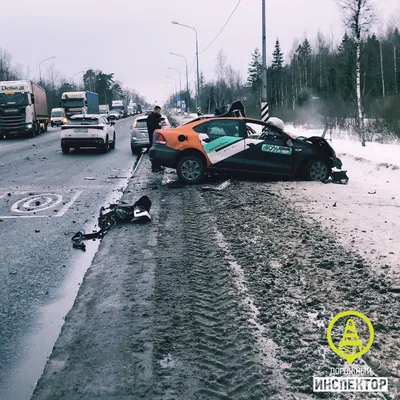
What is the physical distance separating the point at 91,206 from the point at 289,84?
252 ft

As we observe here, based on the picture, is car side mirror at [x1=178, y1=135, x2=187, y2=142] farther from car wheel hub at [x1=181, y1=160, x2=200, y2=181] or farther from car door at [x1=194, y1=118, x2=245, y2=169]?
car wheel hub at [x1=181, y1=160, x2=200, y2=181]

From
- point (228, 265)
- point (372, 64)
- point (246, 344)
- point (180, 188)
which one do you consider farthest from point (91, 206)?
point (372, 64)

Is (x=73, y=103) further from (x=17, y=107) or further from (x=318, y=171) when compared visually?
(x=318, y=171)

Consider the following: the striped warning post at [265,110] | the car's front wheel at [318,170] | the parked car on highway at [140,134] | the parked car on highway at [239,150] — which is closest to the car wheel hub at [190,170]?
the parked car on highway at [239,150]

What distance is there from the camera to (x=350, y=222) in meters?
7.82

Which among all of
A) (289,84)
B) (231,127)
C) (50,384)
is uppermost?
(289,84)

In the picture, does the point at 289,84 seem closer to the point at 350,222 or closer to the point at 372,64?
the point at 372,64

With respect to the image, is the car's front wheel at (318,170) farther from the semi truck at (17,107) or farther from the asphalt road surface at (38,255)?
the semi truck at (17,107)

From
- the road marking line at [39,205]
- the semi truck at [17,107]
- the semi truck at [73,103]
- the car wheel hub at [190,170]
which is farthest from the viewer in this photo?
the semi truck at [73,103]

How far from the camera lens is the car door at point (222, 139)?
1217 cm

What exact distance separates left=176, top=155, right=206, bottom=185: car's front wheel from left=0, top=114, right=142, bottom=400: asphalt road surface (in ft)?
5.39

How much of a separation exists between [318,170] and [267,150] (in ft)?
4.34

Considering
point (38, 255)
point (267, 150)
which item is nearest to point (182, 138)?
point (267, 150)

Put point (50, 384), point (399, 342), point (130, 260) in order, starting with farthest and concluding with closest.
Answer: point (130, 260), point (399, 342), point (50, 384)
